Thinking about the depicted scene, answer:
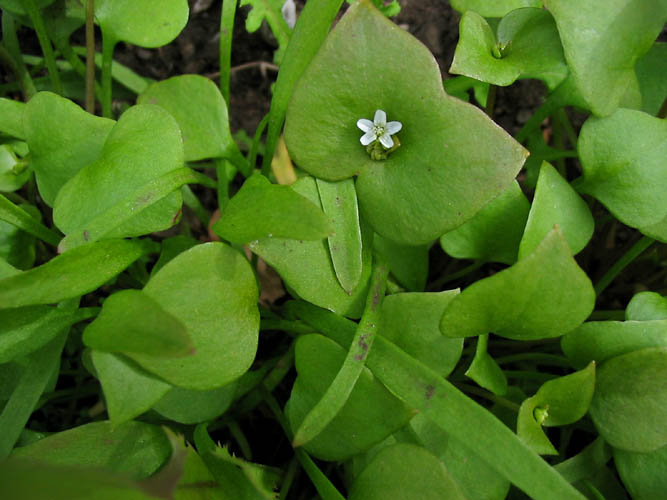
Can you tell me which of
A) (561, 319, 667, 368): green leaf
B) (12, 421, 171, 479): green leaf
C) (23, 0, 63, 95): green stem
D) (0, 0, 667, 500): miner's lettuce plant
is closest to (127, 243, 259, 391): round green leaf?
(0, 0, 667, 500): miner's lettuce plant

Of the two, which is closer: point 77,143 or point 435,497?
point 435,497

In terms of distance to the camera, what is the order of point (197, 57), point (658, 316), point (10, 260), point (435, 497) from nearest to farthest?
point (435, 497), point (658, 316), point (10, 260), point (197, 57)

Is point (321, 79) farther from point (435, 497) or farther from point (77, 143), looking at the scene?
point (435, 497)

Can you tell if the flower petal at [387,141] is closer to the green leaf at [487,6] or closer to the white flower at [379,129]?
the white flower at [379,129]

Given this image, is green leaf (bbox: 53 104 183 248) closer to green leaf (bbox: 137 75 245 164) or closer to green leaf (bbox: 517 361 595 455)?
green leaf (bbox: 137 75 245 164)

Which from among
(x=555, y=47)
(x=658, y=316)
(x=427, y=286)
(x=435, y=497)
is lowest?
(x=427, y=286)

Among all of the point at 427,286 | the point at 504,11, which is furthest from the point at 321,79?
the point at 427,286
